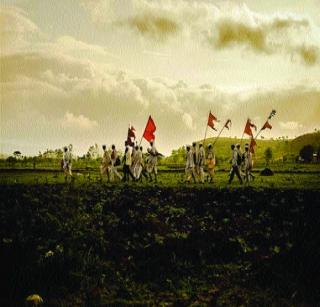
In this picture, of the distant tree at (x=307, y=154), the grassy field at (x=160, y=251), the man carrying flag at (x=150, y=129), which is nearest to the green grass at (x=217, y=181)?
the man carrying flag at (x=150, y=129)

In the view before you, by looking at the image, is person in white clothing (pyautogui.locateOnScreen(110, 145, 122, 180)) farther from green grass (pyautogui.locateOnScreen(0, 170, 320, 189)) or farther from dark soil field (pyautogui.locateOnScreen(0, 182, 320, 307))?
dark soil field (pyautogui.locateOnScreen(0, 182, 320, 307))

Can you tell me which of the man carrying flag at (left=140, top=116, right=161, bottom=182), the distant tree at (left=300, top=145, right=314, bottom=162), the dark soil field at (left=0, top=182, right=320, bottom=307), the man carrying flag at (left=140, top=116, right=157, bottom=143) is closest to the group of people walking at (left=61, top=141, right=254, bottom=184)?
the man carrying flag at (left=140, top=116, right=161, bottom=182)

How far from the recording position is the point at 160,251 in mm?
11242

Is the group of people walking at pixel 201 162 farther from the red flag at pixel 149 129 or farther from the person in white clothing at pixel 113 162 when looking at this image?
the person in white clothing at pixel 113 162

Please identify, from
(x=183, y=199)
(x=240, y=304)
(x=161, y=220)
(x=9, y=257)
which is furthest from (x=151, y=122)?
(x=240, y=304)

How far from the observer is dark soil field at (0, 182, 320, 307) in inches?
368

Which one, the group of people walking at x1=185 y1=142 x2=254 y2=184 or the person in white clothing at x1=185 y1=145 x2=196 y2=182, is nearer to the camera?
the group of people walking at x1=185 y1=142 x2=254 y2=184

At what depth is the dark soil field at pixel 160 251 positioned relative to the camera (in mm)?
9343

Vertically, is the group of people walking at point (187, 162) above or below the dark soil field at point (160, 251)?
above

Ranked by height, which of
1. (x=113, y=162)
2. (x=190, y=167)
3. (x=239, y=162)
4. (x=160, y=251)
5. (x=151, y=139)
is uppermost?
(x=151, y=139)

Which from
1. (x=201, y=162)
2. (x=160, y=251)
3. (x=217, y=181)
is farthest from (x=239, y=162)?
(x=160, y=251)

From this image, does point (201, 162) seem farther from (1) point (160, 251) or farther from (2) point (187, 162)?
(1) point (160, 251)

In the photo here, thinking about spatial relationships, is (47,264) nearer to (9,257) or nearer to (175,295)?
(9,257)

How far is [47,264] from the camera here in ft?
33.6
